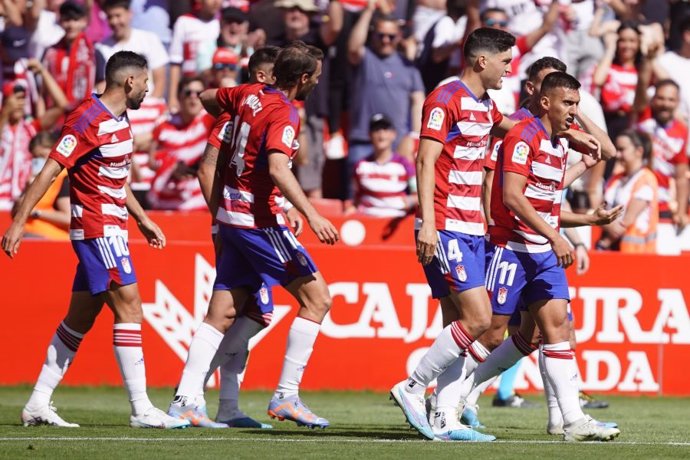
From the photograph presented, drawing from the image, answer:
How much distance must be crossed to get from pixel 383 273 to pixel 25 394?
143 inches

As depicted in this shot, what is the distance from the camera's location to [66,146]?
28.7ft

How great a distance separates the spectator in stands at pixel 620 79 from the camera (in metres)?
16.1

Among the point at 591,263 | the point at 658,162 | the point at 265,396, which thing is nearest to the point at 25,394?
the point at 265,396

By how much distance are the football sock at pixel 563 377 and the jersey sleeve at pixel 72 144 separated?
3.24 meters

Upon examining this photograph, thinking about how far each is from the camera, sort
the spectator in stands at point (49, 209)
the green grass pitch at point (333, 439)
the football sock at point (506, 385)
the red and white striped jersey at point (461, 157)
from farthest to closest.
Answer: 1. the spectator in stands at point (49, 209)
2. the football sock at point (506, 385)
3. the red and white striped jersey at point (461, 157)
4. the green grass pitch at point (333, 439)

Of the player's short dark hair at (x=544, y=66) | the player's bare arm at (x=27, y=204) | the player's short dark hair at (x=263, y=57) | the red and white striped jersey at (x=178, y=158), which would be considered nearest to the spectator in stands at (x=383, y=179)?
the red and white striped jersey at (x=178, y=158)

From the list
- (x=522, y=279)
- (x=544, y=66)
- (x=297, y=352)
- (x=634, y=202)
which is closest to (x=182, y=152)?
(x=634, y=202)

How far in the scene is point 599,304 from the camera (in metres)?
13.5

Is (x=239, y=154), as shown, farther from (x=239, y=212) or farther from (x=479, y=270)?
(x=479, y=270)

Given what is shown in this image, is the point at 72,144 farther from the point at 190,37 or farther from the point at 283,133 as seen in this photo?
the point at 190,37

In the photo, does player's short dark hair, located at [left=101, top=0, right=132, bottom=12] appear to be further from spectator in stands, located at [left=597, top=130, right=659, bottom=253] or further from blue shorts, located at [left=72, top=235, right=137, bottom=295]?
blue shorts, located at [left=72, top=235, right=137, bottom=295]

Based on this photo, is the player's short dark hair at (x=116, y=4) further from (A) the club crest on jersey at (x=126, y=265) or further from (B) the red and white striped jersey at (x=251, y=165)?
(A) the club crest on jersey at (x=126, y=265)

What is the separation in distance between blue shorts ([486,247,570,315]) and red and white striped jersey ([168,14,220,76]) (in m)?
7.75

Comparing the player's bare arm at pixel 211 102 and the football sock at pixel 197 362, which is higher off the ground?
the player's bare arm at pixel 211 102
